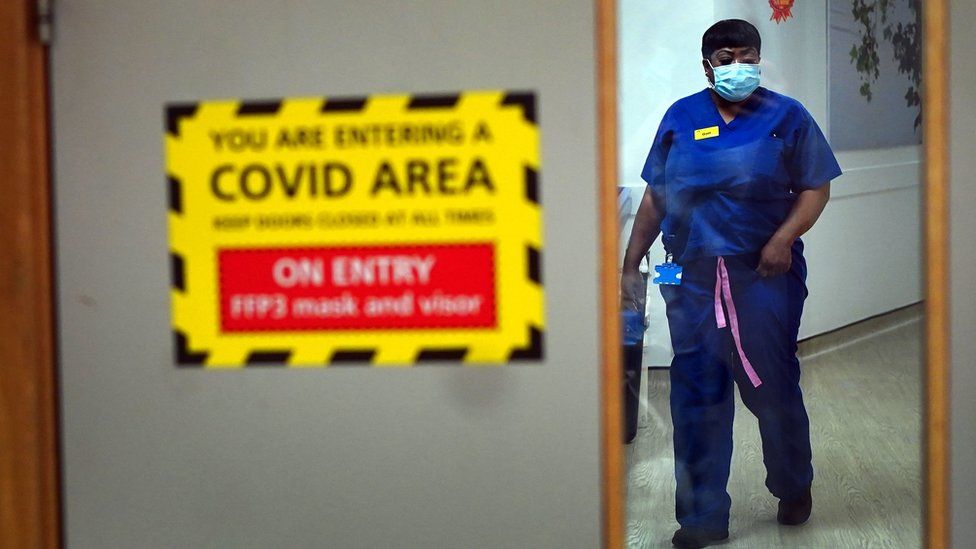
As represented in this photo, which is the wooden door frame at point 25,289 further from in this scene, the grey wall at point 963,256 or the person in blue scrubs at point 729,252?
the grey wall at point 963,256

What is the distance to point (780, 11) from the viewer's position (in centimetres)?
354

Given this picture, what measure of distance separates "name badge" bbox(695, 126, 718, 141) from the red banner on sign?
1155 mm

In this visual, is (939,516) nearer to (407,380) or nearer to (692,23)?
(407,380)

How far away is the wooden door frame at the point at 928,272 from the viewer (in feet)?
6.63

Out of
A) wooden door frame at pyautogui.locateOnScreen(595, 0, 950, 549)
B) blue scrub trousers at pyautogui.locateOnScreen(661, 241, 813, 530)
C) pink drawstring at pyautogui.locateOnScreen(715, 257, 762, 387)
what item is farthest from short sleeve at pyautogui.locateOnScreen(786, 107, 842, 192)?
wooden door frame at pyautogui.locateOnScreen(595, 0, 950, 549)

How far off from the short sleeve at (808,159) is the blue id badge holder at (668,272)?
41 cm

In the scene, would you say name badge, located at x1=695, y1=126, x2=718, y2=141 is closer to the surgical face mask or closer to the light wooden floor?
the surgical face mask

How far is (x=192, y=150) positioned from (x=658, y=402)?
137 cm

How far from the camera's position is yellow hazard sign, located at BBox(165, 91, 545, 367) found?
2.08 meters

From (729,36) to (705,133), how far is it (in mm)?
278

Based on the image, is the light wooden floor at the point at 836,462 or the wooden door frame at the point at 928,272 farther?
the light wooden floor at the point at 836,462

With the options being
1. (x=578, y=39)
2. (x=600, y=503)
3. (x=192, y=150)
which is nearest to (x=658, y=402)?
(x=600, y=503)

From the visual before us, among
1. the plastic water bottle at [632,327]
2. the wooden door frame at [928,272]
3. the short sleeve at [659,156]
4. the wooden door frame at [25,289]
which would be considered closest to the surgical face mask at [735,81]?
the short sleeve at [659,156]

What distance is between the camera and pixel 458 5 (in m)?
2.08
